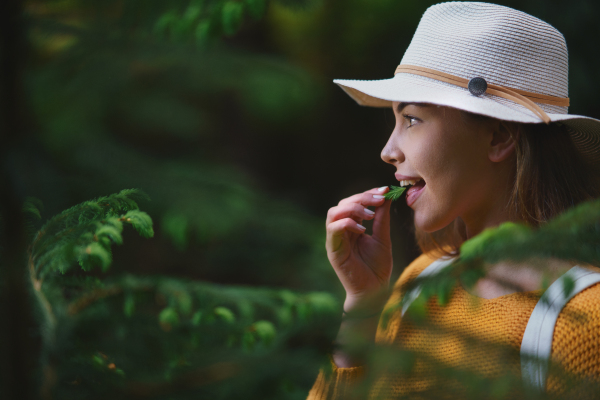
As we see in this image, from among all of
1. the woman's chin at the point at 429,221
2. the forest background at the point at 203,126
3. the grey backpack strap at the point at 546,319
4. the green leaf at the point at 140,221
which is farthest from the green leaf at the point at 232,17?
the grey backpack strap at the point at 546,319

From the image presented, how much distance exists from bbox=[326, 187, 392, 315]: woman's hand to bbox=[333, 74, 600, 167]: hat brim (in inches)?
8.8

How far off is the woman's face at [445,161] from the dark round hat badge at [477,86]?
0.06 meters

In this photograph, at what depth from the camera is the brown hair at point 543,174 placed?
0.91 metres

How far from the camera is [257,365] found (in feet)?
1.34

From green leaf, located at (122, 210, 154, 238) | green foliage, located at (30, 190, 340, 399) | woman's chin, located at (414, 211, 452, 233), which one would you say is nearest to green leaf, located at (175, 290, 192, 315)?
green foliage, located at (30, 190, 340, 399)

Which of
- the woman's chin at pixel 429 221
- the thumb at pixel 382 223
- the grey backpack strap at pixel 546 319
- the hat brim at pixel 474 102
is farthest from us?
the thumb at pixel 382 223

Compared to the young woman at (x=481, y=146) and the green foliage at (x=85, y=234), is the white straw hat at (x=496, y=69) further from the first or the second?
the green foliage at (x=85, y=234)

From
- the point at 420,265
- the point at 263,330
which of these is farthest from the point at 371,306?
the point at 420,265

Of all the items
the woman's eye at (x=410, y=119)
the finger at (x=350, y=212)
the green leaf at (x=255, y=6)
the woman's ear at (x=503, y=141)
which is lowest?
the finger at (x=350, y=212)

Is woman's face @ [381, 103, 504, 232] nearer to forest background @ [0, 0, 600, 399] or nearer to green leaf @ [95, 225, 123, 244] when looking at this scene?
forest background @ [0, 0, 600, 399]

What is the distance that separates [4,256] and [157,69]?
135 cm

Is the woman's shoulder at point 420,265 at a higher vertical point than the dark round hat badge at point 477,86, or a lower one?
lower

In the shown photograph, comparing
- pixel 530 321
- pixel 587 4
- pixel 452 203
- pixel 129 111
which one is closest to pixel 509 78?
pixel 452 203

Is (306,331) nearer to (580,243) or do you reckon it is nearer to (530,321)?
(580,243)
